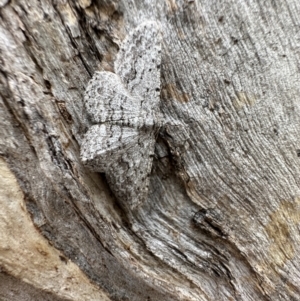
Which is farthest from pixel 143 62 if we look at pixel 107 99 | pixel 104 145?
pixel 104 145

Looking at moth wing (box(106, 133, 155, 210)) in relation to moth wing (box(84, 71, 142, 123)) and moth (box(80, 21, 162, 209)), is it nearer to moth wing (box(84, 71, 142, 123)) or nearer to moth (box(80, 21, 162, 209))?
moth (box(80, 21, 162, 209))

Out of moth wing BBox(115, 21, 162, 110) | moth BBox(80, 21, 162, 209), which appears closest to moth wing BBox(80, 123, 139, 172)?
moth BBox(80, 21, 162, 209)

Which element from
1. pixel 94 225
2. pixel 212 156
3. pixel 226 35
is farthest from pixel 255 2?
pixel 94 225

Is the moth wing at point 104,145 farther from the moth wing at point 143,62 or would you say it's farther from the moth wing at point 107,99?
the moth wing at point 143,62

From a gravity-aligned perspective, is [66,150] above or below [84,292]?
above

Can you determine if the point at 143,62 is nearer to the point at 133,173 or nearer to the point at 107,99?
the point at 107,99

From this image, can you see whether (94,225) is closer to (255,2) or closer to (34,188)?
(34,188)
